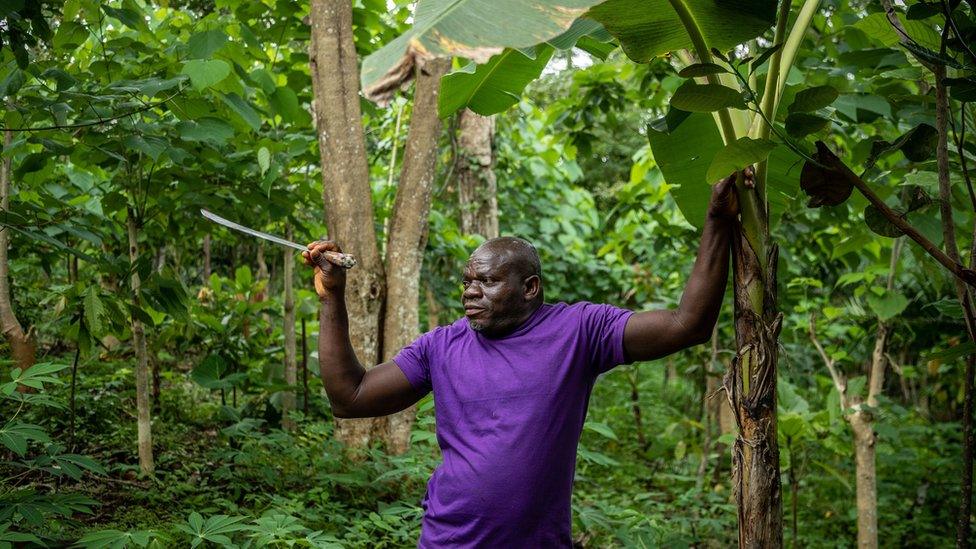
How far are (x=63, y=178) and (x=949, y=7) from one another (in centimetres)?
478

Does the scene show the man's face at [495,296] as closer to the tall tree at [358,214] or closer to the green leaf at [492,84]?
the green leaf at [492,84]

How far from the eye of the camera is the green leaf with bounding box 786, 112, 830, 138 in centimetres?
208

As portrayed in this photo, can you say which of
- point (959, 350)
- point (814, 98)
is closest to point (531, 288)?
point (814, 98)

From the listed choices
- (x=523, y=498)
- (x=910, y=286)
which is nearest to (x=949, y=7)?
(x=523, y=498)

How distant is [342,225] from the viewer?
4.33 metres

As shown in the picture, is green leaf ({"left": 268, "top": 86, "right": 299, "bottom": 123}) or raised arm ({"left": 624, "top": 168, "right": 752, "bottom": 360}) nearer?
raised arm ({"left": 624, "top": 168, "right": 752, "bottom": 360})

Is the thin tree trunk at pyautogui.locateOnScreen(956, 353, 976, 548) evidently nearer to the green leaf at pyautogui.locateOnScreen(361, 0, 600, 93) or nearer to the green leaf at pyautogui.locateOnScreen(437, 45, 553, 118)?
the green leaf at pyautogui.locateOnScreen(437, 45, 553, 118)

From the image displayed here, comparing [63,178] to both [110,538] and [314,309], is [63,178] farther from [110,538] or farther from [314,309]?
[110,538]

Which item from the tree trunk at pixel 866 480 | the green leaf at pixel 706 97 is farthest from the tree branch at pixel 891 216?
the tree trunk at pixel 866 480

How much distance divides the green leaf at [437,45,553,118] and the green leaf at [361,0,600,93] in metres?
0.93

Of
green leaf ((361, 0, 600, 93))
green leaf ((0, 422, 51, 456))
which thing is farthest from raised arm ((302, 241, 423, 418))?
green leaf ((0, 422, 51, 456))

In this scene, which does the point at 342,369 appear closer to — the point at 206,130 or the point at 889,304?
the point at 206,130

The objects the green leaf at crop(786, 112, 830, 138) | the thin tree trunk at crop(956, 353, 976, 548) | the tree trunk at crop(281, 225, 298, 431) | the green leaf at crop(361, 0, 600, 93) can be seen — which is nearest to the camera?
the green leaf at crop(361, 0, 600, 93)

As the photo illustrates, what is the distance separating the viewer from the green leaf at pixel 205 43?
133 inches
